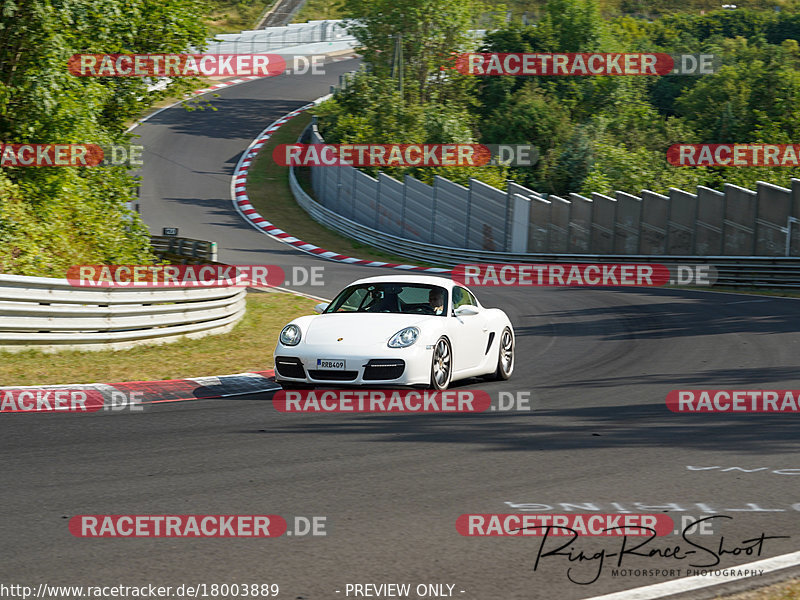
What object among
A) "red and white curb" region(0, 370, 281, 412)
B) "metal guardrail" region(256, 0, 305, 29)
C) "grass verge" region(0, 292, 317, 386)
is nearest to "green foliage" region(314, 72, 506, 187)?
"grass verge" region(0, 292, 317, 386)

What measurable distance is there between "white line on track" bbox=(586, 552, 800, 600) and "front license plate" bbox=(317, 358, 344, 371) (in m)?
5.55

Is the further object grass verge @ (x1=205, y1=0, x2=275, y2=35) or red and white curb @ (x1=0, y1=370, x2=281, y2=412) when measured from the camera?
grass verge @ (x1=205, y1=0, x2=275, y2=35)

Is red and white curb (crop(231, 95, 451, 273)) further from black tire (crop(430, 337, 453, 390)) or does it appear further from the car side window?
black tire (crop(430, 337, 453, 390))

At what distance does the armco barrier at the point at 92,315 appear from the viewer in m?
12.1

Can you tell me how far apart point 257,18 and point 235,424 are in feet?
275

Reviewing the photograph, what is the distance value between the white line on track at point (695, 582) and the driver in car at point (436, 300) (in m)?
6.43

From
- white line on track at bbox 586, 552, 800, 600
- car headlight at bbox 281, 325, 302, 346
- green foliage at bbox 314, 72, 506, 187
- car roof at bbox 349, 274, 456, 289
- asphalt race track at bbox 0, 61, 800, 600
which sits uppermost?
green foliage at bbox 314, 72, 506, 187

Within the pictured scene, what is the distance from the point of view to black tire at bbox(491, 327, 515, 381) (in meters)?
12.2

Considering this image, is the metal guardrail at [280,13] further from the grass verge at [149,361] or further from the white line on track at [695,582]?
the white line on track at [695,582]

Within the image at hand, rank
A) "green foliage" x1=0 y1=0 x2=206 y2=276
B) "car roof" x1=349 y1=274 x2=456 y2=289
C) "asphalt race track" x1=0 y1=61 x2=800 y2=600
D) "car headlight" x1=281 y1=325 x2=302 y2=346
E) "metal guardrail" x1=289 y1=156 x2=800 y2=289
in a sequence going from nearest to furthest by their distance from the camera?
1. "asphalt race track" x1=0 y1=61 x2=800 y2=600
2. "car headlight" x1=281 y1=325 x2=302 y2=346
3. "car roof" x1=349 y1=274 x2=456 y2=289
4. "green foliage" x1=0 y1=0 x2=206 y2=276
5. "metal guardrail" x1=289 y1=156 x2=800 y2=289

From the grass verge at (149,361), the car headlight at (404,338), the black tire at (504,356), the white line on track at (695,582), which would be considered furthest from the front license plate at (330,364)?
the white line on track at (695,582)

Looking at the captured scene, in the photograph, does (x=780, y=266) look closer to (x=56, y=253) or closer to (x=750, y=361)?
(x=750, y=361)

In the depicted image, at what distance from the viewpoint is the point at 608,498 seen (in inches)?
248

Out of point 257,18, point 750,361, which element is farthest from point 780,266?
point 257,18
